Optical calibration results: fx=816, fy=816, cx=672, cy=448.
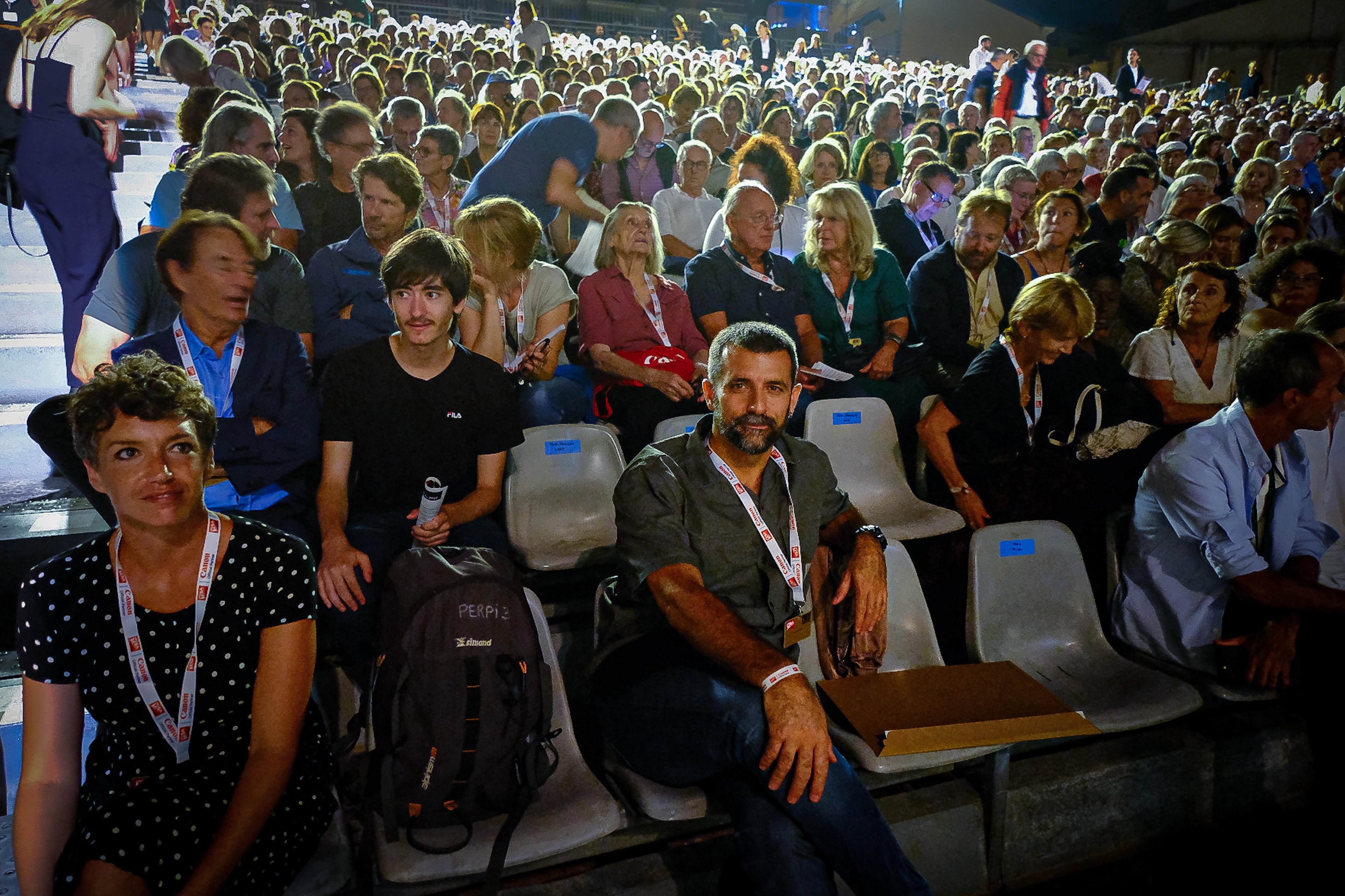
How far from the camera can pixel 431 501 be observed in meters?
2.04

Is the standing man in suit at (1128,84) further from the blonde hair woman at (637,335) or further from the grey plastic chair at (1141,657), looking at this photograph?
the grey plastic chair at (1141,657)

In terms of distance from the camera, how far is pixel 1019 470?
268 cm

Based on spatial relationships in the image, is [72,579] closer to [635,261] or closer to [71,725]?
[71,725]

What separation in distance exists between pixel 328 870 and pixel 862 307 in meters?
2.89

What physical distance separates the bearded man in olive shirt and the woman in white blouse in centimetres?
195

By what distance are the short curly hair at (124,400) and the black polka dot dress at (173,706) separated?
0.62 feet

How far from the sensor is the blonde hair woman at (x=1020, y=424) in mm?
2682

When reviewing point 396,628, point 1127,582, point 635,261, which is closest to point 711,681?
point 396,628

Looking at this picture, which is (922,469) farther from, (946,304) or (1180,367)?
(1180,367)

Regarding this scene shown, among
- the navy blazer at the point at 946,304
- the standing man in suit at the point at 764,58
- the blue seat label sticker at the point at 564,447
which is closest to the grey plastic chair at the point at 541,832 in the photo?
the blue seat label sticker at the point at 564,447

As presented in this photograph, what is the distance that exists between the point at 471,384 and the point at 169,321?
88cm

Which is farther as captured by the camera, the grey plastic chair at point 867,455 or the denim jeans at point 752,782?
the grey plastic chair at point 867,455

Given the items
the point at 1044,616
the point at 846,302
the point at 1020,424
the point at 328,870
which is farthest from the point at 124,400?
the point at 846,302

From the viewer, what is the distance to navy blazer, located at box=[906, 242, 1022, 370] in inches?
143
